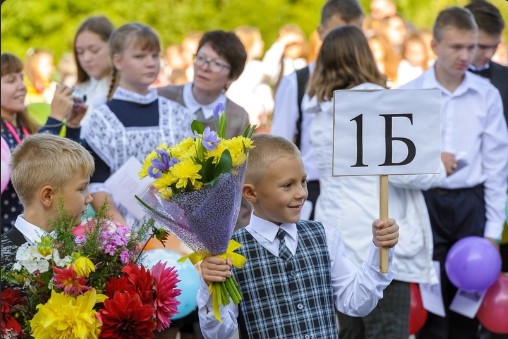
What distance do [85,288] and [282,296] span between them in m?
0.92

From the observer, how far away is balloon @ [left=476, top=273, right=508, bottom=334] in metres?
8.05

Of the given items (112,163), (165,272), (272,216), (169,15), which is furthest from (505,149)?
(169,15)

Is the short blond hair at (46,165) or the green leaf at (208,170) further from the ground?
the green leaf at (208,170)

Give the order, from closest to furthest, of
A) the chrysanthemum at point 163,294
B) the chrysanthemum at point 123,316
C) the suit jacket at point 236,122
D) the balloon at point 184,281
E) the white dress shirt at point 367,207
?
the chrysanthemum at point 123,316 < the chrysanthemum at point 163,294 < the balloon at point 184,281 < the white dress shirt at point 367,207 < the suit jacket at point 236,122

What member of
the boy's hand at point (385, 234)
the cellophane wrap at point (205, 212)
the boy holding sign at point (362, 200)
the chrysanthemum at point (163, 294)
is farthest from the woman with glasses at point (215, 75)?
the cellophane wrap at point (205, 212)

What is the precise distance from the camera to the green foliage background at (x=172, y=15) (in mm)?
26969

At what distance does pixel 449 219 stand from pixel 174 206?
3732 mm

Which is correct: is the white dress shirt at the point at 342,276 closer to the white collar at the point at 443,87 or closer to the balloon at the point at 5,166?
the balloon at the point at 5,166

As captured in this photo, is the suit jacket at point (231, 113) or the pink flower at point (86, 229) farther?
the suit jacket at point (231, 113)

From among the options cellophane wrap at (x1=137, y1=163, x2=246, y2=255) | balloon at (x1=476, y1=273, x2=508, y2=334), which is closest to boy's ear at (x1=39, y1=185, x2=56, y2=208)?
cellophane wrap at (x1=137, y1=163, x2=246, y2=255)

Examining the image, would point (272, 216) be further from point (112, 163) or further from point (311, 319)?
point (112, 163)

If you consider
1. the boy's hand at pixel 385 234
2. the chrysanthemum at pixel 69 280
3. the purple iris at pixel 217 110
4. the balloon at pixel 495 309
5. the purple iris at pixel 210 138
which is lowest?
the balloon at pixel 495 309

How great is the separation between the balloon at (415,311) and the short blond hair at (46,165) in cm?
309

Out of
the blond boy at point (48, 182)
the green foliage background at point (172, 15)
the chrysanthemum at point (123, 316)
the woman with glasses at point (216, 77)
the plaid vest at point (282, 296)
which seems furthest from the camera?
the green foliage background at point (172, 15)
